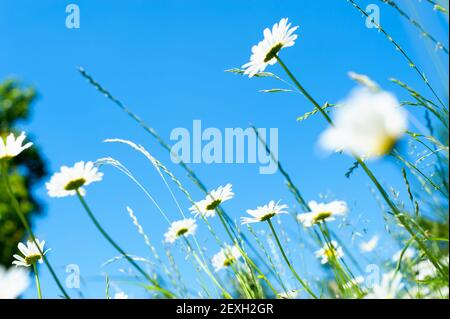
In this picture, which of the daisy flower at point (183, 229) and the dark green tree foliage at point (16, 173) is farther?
the dark green tree foliage at point (16, 173)

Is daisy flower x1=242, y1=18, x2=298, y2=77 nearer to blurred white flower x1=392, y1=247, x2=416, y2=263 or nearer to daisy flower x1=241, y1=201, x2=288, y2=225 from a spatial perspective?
daisy flower x1=241, y1=201, x2=288, y2=225

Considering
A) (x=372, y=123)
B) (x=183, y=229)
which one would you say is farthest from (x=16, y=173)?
(x=372, y=123)

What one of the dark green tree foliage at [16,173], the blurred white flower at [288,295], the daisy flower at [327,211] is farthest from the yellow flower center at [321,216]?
the dark green tree foliage at [16,173]

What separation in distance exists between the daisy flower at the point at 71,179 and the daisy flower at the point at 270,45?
303 millimetres

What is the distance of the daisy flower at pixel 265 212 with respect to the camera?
100cm

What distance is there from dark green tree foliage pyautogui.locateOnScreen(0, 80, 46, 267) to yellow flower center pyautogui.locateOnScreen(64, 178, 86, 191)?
6.05 meters

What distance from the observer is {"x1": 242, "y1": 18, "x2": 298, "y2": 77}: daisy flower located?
0.94 metres

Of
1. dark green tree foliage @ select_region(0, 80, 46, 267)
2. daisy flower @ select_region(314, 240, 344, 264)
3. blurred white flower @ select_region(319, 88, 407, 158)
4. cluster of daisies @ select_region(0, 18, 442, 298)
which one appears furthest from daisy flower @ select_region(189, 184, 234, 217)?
dark green tree foliage @ select_region(0, 80, 46, 267)

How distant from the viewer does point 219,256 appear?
1275 mm

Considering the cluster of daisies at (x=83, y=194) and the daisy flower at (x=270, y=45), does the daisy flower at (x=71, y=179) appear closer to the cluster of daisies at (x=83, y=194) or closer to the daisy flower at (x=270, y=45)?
the cluster of daisies at (x=83, y=194)
